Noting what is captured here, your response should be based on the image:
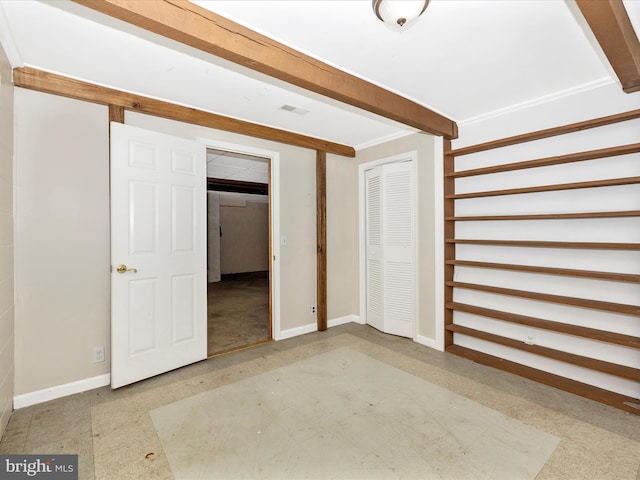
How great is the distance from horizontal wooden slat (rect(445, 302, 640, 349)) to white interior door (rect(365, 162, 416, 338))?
0.63 metres

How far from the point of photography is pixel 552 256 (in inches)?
105

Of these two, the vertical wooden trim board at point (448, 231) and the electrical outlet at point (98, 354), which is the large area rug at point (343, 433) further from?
the vertical wooden trim board at point (448, 231)

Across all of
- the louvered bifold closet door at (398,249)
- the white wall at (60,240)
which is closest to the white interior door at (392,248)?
the louvered bifold closet door at (398,249)

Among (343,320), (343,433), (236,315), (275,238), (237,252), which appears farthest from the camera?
(237,252)

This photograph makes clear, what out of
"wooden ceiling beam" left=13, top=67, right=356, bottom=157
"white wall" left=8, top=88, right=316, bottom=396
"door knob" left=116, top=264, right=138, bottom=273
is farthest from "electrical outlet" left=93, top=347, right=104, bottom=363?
"wooden ceiling beam" left=13, top=67, right=356, bottom=157

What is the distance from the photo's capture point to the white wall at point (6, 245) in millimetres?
1910

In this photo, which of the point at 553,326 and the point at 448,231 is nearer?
the point at 553,326

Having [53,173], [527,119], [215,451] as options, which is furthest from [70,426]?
[527,119]

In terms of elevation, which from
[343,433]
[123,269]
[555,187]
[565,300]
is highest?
[555,187]

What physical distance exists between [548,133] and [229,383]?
349 centimetres

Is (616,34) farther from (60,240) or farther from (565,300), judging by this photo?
(60,240)

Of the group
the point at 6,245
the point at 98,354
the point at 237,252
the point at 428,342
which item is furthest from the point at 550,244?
the point at 237,252

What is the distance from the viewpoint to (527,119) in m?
2.79

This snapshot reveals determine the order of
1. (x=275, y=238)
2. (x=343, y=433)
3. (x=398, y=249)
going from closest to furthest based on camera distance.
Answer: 1. (x=343, y=433)
2. (x=275, y=238)
3. (x=398, y=249)
